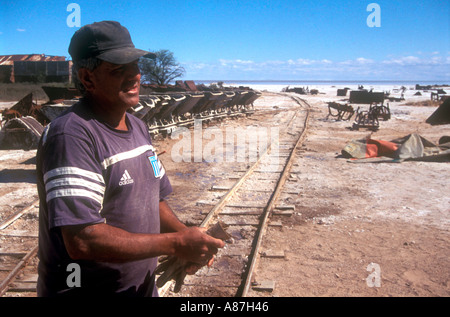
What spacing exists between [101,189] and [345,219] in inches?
244

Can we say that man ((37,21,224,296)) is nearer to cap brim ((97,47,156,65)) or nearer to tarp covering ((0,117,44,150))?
cap brim ((97,47,156,65))

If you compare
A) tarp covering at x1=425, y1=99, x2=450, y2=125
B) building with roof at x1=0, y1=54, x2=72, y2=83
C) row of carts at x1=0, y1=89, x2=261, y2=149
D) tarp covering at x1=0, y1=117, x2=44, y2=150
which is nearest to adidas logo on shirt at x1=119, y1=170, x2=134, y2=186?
row of carts at x1=0, y1=89, x2=261, y2=149

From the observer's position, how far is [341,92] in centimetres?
6850

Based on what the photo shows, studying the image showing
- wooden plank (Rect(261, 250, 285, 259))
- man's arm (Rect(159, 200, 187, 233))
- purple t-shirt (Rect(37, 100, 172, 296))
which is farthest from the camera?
wooden plank (Rect(261, 250, 285, 259))

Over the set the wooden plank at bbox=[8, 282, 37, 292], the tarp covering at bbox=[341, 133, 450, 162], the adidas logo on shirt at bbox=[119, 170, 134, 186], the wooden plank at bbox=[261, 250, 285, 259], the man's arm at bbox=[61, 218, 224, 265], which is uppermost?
the adidas logo on shirt at bbox=[119, 170, 134, 186]

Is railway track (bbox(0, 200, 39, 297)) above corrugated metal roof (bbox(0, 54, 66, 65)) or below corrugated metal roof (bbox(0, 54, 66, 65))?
below

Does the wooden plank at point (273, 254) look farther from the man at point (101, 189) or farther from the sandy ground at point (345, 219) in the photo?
the man at point (101, 189)

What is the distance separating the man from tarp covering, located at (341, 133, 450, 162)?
1170 centimetres

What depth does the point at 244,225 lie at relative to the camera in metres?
Answer: 6.68

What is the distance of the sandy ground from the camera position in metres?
4.84

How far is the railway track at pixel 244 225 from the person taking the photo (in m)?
4.62

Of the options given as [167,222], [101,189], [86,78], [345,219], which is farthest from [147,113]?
[101,189]
